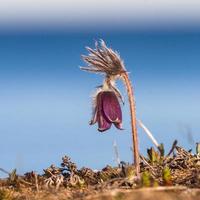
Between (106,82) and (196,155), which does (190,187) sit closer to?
(196,155)

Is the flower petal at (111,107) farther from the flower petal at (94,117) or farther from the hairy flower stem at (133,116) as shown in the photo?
the hairy flower stem at (133,116)

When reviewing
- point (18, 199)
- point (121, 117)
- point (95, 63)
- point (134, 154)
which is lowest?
point (18, 199)

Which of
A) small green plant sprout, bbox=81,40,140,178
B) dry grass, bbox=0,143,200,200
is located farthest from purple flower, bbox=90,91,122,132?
dry grass, bbox=0,143,200,200

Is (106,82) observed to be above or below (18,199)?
above

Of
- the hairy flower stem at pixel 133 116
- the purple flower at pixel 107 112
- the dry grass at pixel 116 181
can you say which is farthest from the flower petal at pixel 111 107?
the dry grass at pixel 116 181

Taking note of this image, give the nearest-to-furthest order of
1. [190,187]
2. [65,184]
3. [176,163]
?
1. [190,187]
2. [65,184]
3. [176,163]

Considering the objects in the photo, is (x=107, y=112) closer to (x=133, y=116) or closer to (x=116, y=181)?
(x=133, y=116)

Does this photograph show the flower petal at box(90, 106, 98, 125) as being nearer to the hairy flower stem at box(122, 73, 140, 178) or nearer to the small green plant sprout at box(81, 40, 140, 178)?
the small green plant sprout at box(81, 40, 140, 178)

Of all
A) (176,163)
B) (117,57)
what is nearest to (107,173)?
(176,163)
